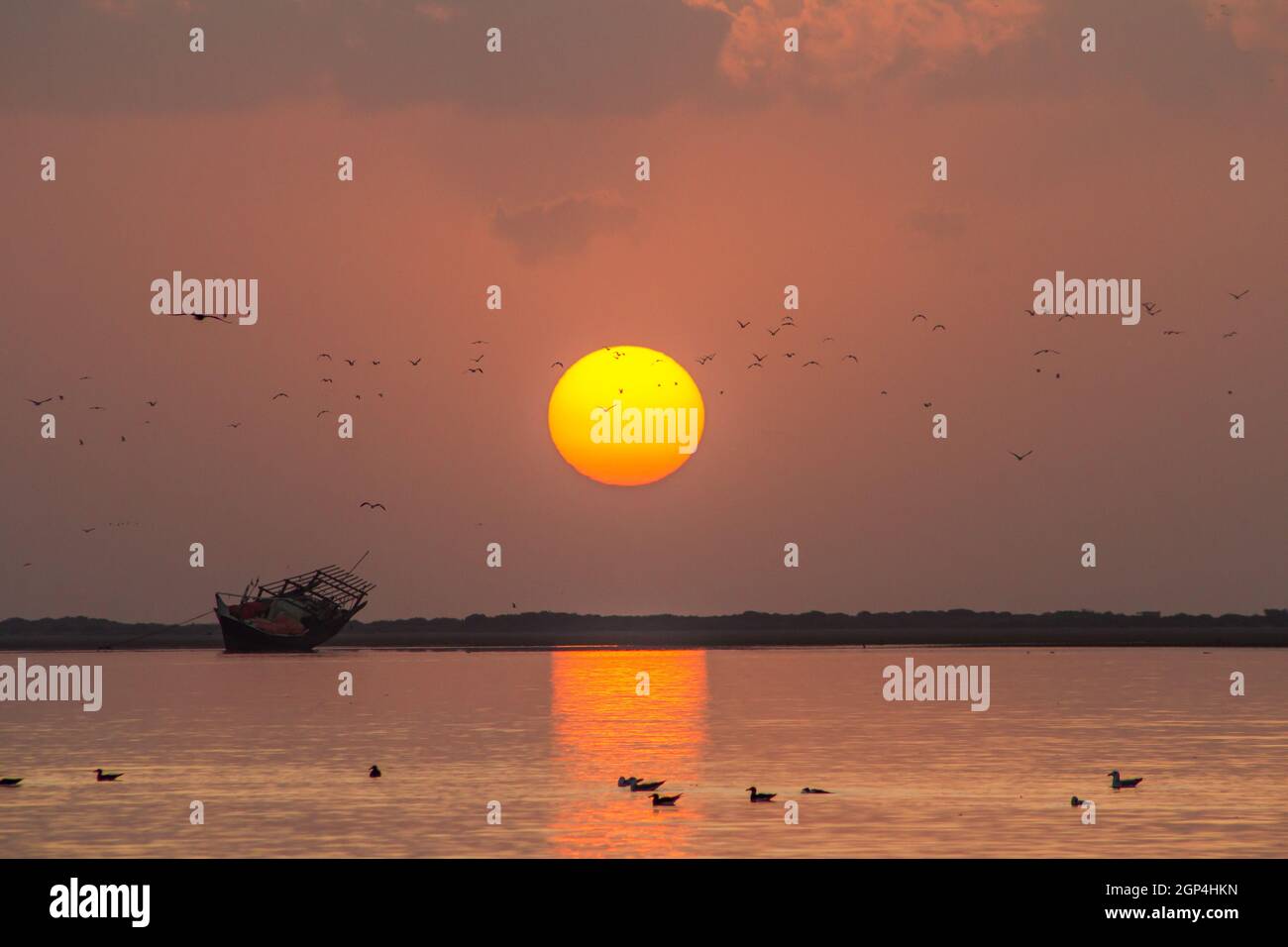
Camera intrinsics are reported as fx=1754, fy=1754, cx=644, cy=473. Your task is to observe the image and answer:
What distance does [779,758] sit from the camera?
53.9 metres

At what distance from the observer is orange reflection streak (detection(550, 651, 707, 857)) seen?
120ft

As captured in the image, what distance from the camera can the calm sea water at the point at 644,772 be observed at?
35875 millimetres

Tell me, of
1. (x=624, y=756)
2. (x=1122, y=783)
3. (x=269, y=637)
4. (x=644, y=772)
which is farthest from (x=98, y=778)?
(x=269, y=637)

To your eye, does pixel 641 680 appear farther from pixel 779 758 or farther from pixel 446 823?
pixel 446 823

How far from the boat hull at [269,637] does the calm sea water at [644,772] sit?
6970 centimetres

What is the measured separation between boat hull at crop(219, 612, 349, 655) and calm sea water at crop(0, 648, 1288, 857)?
69.7 meters

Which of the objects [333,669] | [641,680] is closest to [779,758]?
[641,680]

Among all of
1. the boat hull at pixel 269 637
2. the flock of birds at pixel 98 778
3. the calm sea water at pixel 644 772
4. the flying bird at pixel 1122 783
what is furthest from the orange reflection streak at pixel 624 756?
the boat hull at pixel 269 637

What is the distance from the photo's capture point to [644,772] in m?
50.5

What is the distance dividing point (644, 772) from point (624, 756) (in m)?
6.02

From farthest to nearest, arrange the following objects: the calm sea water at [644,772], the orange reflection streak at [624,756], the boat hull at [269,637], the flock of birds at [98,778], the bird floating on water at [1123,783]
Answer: the boat hull at [269,637]
the flock of birds at [98,778]
the bird floating on water at [1123,783]
the orange reflection streak at [624,756]
the calm sea water at [644,772]

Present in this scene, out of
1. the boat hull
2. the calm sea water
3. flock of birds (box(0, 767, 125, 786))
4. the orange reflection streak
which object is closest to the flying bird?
the calm sea water

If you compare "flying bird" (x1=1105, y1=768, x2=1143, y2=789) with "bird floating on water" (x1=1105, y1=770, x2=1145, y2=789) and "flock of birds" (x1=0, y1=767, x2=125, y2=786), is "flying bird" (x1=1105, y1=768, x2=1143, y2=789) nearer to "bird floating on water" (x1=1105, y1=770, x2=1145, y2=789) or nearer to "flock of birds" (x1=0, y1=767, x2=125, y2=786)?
"bird floating on water" (x1=1105, y1=770, x2=1145, y2=789)

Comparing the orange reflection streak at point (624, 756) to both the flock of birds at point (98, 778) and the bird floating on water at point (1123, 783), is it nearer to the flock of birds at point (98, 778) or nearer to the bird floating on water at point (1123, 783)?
the bird floating on water at point (1123, 783)
